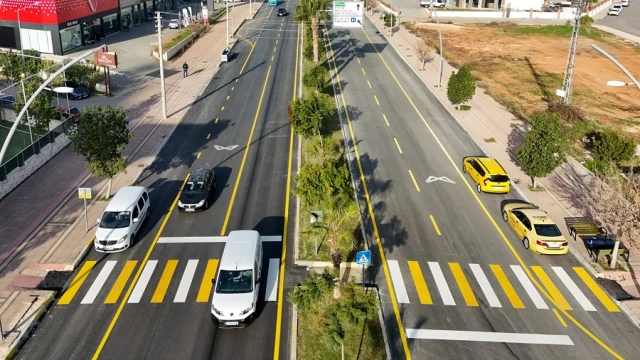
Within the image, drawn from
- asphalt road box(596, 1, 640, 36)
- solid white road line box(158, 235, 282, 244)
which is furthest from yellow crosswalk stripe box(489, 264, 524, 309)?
asphalt road box(596, 1, 640, 36)

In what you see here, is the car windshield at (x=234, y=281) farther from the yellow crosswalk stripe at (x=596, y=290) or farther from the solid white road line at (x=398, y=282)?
the yellow crosswalk stripe at (x=596, y=290)

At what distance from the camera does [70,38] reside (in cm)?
7100

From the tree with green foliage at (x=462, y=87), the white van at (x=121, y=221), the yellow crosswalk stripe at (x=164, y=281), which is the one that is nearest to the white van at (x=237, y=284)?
the yellow crosswalk stripe at (x=164, y=281)

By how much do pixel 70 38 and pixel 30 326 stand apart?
191ft

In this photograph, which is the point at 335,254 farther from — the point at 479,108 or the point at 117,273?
the point at 479,108

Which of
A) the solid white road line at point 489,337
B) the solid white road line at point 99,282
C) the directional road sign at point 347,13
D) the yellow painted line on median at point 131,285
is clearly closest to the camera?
the yellow painted line on median at point 131,285

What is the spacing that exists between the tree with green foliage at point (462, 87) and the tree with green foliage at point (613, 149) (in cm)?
1370

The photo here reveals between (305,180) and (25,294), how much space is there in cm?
1353

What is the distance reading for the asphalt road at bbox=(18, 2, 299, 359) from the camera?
69.7ft

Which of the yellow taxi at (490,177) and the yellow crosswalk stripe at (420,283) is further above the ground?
the yellow taxi at (490,177)

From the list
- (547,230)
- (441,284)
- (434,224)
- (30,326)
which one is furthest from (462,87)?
(30,326)

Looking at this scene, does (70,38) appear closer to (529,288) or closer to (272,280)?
(272,280)

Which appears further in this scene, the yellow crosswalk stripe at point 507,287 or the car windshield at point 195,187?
the car windshield at point 195,187

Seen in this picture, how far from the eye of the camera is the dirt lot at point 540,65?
5589cm
